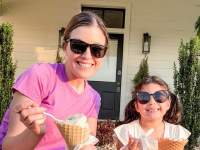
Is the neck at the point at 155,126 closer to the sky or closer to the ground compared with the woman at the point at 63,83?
closer to the ground

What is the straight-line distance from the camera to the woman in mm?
1933

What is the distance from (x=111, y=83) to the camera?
12461 millimetres

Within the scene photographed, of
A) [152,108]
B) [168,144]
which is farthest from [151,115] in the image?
[168,144]

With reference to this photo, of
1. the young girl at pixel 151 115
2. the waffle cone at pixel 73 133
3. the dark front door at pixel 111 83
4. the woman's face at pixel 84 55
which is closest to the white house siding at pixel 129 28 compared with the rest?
the dark front door at pixel 111 83

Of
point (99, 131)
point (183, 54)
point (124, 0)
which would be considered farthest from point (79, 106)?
point (124, 0)

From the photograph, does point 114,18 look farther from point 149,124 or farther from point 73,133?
point 73,133

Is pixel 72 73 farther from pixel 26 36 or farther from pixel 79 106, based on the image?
pixel 26 36

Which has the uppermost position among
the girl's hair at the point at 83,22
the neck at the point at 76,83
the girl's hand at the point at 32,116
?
the girl's hair at the point at 83,22

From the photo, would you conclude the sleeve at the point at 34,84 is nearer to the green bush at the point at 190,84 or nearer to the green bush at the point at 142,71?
the green bush at the point at 190,84

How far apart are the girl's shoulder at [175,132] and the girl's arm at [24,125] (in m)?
1.37

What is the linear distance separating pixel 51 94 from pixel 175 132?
130cm

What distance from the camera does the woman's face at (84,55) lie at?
2.10 meters

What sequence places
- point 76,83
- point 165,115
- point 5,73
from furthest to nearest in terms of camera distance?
point 5,73, point 165,115, point 76,83

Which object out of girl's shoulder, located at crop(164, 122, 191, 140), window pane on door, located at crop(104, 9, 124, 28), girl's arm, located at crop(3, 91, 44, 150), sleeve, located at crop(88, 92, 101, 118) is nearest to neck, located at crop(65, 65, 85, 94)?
sleeve, located at crop(88, 92, 101, 118)
